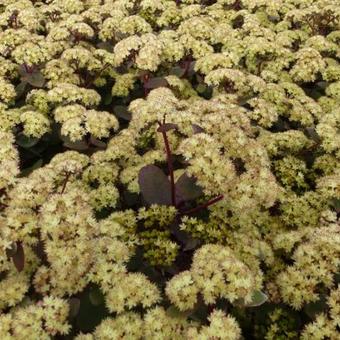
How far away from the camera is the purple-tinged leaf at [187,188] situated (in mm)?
3434

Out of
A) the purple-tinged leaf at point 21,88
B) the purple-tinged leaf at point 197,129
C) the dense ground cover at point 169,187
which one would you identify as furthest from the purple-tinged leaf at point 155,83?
the purple-tinged leaf at point 197,129

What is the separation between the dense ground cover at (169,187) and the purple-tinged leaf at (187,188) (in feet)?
0.05

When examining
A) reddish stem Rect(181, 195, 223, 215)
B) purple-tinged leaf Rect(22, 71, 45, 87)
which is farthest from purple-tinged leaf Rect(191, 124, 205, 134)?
purple-tinged leaf Rect(22, 71, 45, 87)

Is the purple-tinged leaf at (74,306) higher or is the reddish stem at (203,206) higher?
the reddish stem at (203,206)

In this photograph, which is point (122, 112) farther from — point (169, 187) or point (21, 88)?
point (169, 187)

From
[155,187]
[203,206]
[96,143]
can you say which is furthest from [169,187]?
[96,143]

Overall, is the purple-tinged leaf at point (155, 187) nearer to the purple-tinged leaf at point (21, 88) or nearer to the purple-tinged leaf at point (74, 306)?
the purple-tinged leaf at point (74, 306)

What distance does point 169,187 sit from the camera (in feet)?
11.9

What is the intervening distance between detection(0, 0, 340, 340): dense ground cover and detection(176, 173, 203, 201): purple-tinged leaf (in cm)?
1

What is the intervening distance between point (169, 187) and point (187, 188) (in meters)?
0.21


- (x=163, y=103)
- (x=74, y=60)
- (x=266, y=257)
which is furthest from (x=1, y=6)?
(x=266, y=257)

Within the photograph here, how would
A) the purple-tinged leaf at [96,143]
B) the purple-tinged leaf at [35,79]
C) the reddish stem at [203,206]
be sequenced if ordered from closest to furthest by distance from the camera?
the reddish stem at [203,206]
the purple-tinged leaf at [96,143]
the purple-tinged leaf at [35,79]

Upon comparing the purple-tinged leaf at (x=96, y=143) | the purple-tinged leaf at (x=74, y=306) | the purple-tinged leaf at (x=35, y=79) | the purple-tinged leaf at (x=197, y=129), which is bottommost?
the purple-tinged leaf at (x=96, y=143)

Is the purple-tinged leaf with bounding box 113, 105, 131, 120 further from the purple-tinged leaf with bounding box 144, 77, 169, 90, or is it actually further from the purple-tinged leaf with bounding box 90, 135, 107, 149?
the purple-tinged leaf with bounding box 90, 135, 107, 149
